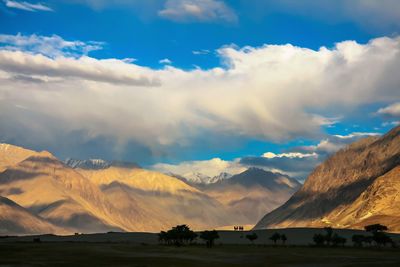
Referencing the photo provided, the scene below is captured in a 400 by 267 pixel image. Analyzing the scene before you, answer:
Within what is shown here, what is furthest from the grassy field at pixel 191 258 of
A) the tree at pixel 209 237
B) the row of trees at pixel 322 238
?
the row of trees at pixel 322 238

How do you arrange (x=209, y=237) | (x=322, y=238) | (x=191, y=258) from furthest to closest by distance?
(x=322, y=238)
(x=209, y=237)
(x=191, y=258)

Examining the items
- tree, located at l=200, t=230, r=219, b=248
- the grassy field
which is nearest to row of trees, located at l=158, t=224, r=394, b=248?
tree, located at l=200, t=230, r=219, b=248

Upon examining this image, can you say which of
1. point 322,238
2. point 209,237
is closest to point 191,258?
point 209,237

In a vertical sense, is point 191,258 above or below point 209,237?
below

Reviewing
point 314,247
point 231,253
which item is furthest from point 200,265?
point 314,247

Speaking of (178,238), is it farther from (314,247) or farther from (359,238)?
(359,238)

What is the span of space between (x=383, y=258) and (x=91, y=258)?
5702 cm

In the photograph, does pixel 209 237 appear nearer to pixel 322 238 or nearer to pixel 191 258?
pixel 322 238

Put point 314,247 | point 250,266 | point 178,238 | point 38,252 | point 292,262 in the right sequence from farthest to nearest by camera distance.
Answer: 1. point 178,238
2. point 314,247
3. point 38,252
4. point 292,262
5. point 250,266

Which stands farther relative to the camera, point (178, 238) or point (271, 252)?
point (178, 238)

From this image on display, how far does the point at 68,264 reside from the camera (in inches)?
4077

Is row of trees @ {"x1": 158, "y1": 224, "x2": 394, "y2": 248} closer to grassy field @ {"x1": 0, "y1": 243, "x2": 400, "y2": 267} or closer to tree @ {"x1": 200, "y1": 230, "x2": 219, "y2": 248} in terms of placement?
tree @ {"x1": 200, "y1": 230, "x2": 219, "y2": 248}

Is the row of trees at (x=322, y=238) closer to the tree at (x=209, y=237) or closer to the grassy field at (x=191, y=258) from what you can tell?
the tree at (x=209, y=237)

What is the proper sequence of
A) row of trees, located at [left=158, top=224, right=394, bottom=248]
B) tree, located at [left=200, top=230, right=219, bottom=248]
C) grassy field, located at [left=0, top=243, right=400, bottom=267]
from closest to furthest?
1. grassy field, located at [left=0, top=243, right=400, bottom=267]
2. row of trees, located at [left=158, top=224, right=394, bottom=248]
3. tree, located at [left=200, top=230, right=219, bottom=248]
